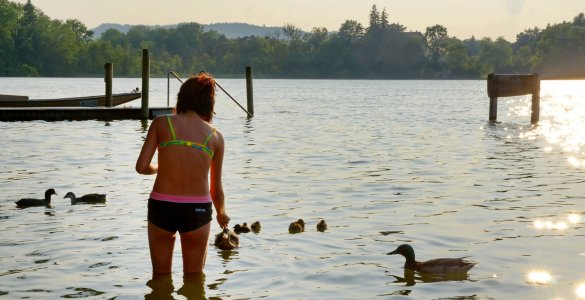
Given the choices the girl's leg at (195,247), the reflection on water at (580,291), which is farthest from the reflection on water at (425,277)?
the girl's leg at (195,247)

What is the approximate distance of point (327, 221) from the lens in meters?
14.6

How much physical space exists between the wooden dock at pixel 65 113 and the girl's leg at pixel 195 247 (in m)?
26.3

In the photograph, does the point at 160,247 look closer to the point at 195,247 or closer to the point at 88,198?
the point at 195,247

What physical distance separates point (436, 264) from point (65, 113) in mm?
25396

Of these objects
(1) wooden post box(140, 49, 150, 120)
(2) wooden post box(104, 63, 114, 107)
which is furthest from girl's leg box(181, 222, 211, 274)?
(2) wooden post box(104, 63, 114, 107)

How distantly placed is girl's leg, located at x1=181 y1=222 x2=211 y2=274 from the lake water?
2.13 feet

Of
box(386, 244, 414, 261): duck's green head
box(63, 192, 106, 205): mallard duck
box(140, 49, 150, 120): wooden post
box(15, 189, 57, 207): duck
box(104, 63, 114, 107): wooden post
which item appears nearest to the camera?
box(386, 244, 414, 261): duck's green head

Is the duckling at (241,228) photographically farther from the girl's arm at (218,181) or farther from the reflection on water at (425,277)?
the girl's arm at (218,181)

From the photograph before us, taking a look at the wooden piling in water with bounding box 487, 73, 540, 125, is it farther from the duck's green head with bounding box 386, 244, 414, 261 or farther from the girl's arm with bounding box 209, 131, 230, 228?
the girl's arm with bounding box 209, 131, 230, 228

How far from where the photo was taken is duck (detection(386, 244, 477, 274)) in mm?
10633

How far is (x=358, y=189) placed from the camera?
1881 cm

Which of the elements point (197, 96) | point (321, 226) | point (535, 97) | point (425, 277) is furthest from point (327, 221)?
point (535, 97)

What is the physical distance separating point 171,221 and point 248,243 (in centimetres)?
475

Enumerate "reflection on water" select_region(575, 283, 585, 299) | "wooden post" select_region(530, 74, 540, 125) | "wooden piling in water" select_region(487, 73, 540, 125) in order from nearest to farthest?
"reflection on water" select_region(575, 283, 585, 299) < "wooden piling in water" select_region(487, 73, 540, 125) < "wooden post" select_region(530, 74, 540, 125)
